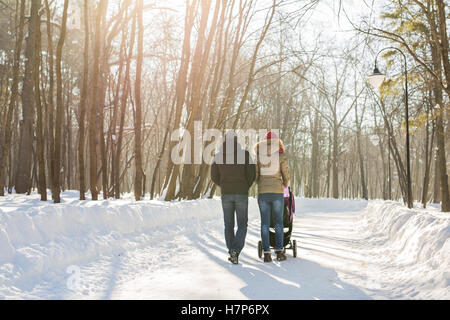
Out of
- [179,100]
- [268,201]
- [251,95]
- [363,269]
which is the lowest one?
[363,269]

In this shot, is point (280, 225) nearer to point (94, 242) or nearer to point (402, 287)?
point (402, 287)

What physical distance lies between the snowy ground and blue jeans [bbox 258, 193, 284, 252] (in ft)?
1.15

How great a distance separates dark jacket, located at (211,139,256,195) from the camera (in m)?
6.50

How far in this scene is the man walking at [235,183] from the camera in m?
6.49

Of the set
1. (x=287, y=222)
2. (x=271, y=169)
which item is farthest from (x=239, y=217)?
(x=287, y=222)

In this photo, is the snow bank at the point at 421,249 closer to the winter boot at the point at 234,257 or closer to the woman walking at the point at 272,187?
the woman walking at the point at 272,187

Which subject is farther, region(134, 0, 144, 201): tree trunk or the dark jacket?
region(134, 0, 144, 201): tree trunk

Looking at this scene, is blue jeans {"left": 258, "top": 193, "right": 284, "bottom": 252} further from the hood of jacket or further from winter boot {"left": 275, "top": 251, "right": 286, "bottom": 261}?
the hood of jacket

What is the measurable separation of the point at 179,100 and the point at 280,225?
8.68m

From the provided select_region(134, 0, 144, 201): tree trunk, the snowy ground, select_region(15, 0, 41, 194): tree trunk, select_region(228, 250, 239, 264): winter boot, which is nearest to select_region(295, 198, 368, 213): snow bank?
select_region(134, 0, 144, 201): tree trunk

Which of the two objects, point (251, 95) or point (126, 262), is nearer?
point (126, 262)

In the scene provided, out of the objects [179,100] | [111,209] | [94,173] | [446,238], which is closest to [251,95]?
[179,100]

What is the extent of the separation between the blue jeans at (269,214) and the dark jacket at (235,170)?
0.39m
